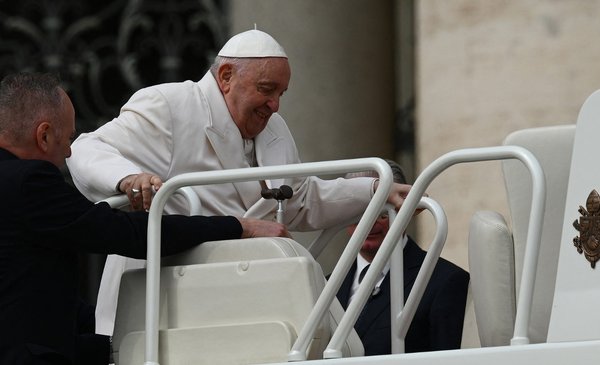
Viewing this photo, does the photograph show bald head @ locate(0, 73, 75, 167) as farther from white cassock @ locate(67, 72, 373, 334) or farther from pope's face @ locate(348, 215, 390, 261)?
pope's face @ locate(348, 215, 390, 261)

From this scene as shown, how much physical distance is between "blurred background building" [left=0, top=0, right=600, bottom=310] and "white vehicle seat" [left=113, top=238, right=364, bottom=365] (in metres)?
3.19

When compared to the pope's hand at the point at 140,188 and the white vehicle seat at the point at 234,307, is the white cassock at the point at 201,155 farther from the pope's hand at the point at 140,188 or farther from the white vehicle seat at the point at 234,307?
the white vehicle seat at the point at 234,307

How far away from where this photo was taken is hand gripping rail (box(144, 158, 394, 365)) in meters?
5.71

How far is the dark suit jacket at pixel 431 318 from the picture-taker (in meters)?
6.67

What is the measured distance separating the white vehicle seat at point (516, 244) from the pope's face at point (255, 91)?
3.48ft

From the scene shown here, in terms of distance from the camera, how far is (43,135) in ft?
20.1

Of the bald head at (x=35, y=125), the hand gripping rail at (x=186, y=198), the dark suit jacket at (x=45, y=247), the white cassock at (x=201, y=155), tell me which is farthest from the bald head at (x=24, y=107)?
the white cassock at (x=201, y=155)

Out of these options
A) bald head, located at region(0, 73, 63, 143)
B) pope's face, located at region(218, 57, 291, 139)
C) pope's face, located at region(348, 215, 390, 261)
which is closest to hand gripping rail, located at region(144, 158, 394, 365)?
bald head, located at region(0, 73, 63, 143)

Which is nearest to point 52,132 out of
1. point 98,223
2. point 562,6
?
point 98,223

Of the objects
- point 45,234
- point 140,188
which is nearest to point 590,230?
point 140,188

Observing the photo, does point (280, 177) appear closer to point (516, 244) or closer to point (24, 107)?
point (516, 244)

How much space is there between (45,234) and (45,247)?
0.06 meters

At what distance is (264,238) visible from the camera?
6016mm

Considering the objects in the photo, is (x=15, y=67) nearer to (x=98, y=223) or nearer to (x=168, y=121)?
(x=168, y=121)
